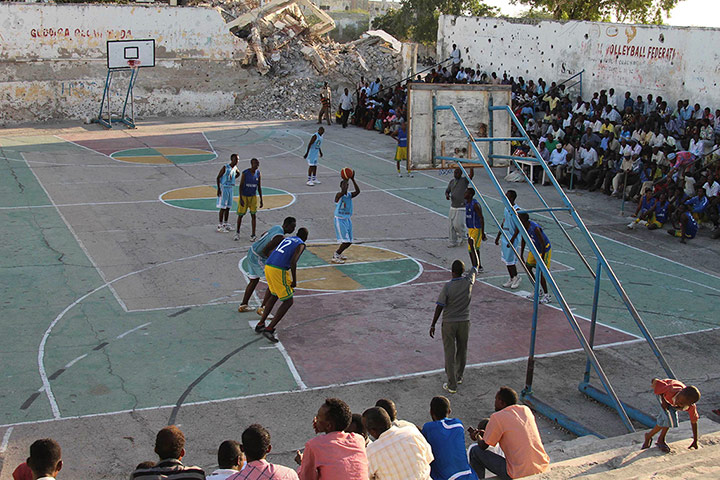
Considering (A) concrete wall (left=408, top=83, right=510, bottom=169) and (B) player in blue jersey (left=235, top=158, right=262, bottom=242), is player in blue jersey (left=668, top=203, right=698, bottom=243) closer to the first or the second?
(A) concrete wall (left=408, top=83, right=510, bottom=169)

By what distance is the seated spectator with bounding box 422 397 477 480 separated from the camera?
669 cm

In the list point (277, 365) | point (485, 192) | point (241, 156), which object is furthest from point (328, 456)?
point (241, 156)

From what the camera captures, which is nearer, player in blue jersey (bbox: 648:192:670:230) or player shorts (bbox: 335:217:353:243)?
player shorts (bbox: 335:217:353:243)

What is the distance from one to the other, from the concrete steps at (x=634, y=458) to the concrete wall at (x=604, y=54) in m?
17.6

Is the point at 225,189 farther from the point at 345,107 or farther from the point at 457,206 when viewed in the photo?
the point at 345,107

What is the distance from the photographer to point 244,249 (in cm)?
1588

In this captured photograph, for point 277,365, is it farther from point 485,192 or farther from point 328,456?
point 485,192

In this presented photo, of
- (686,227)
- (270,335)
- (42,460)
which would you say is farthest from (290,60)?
(42,460)

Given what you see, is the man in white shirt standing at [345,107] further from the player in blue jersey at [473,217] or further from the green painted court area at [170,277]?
the player in blue jersey at [473,217]

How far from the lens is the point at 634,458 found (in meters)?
7.33

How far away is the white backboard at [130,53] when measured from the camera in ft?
105

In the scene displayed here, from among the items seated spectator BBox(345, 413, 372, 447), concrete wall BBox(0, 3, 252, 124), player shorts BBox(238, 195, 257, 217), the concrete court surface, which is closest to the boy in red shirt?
the concrete court surface

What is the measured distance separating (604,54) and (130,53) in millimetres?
18772

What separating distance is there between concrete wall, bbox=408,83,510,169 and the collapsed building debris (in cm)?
2381
